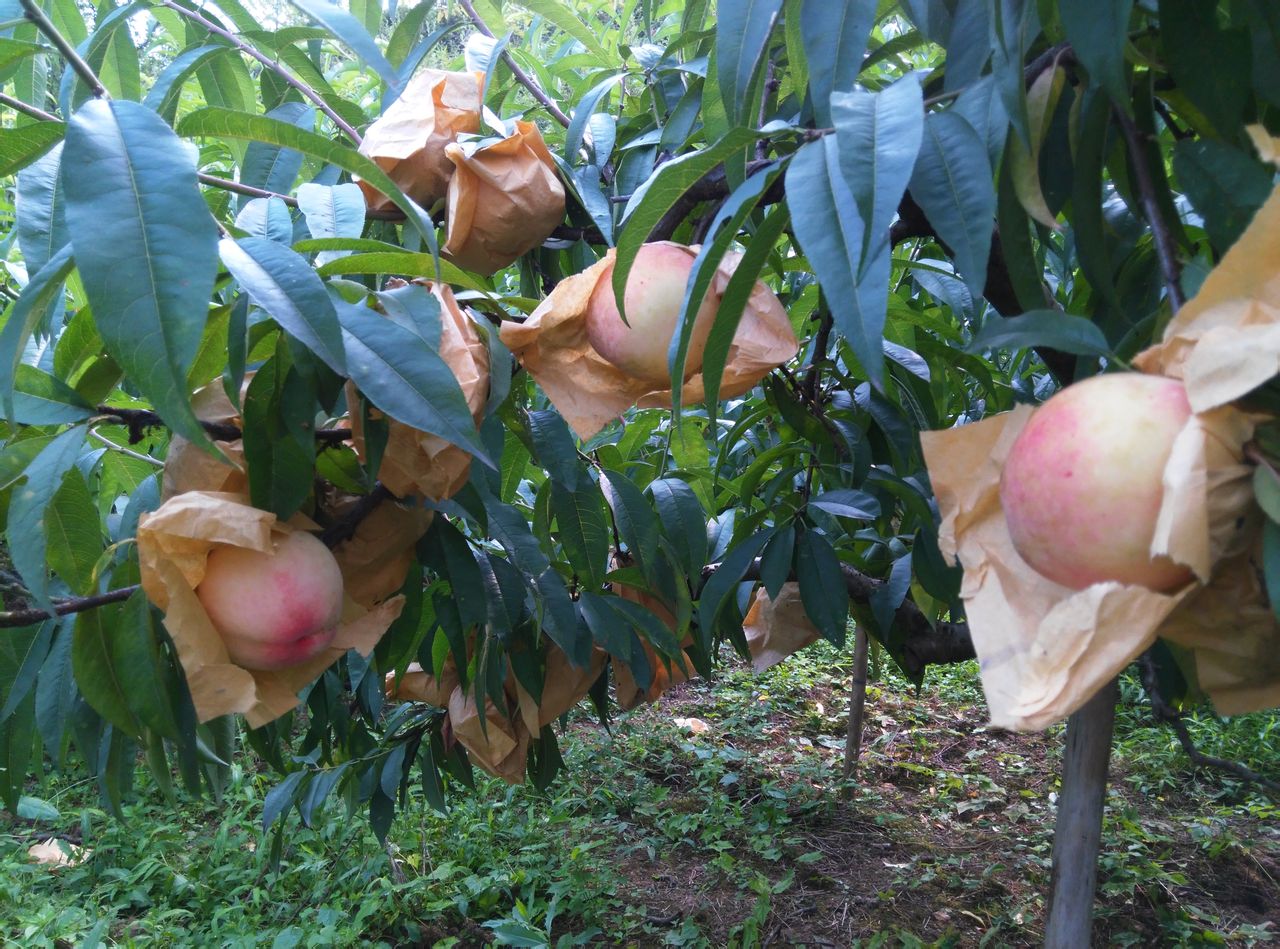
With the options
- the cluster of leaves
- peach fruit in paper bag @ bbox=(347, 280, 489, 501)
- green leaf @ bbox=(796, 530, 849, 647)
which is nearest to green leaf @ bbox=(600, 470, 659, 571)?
the cluster of leaves

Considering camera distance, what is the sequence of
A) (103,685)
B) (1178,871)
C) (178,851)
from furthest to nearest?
(178,851)
(1178,871)
(103,685)

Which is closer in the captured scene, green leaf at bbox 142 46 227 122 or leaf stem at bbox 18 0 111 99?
leaf stem at bbox 18 0 111 99

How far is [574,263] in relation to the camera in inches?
47.1

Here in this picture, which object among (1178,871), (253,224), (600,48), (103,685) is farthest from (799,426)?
(1178,871)

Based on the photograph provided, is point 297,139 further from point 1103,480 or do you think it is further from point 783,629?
point 783,629

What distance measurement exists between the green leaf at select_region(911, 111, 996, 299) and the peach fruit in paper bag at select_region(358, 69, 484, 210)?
0.55 meters

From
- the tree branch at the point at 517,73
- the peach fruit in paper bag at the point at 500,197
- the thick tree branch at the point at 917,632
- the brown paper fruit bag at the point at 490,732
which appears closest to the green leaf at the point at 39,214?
the peach fruit in paper bag at the point at 500,197

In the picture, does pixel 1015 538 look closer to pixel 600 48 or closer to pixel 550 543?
pixel 550 543

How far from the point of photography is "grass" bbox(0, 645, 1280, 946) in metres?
2.32

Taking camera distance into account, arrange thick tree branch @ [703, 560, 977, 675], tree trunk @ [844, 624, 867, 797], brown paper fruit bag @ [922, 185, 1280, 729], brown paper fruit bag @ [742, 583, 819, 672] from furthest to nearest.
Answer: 1. tree trunk @ [844, 624, 867, 797]
2. brown paper fruit bag @ [742, 583, 819, 672]
3. thick tree branch @ [703, 560, 977, 675]
4. brown paper fruit bag @ [922, 185, 1280, 729]

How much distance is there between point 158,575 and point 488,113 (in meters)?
0.61

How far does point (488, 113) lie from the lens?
1000 millimetres

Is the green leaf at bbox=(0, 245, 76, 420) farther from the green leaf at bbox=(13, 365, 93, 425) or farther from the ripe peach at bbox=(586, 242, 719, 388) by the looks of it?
the ripe peach at bbox=(586, 242, 719, 388)

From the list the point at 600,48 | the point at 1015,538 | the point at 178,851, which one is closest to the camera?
the point at 1015,538
